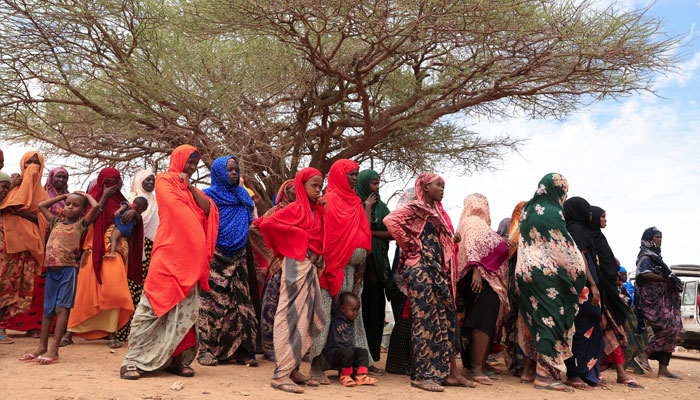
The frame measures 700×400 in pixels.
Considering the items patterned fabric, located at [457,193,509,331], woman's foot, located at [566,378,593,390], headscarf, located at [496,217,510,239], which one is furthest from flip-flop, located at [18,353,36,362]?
headscarf, located at [496,217,510,239]

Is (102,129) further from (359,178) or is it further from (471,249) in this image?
(471,249)

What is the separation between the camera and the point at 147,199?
7.29m

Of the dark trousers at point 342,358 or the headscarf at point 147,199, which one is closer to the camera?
the dark trousers at point 342,358

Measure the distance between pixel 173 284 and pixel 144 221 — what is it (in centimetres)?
291

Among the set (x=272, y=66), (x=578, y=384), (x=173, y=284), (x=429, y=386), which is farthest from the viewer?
(x=272, y=66)

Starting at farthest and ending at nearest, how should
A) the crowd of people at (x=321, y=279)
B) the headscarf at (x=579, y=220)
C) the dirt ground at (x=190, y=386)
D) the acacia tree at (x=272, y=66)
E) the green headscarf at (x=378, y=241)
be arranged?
the acacia tree at (x=272, y=66), the headscarf at (x=579, y=220), the green headscarf at (x=378, y=241), the crowd of people at (x=321, y=279), the dirt ground at (x=190, y=386)

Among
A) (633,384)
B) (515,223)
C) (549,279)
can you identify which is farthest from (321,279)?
(633,384)

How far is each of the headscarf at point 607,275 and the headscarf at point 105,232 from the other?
16.4 feet

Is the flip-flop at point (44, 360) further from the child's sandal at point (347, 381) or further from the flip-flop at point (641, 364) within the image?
the flip-flop at point (641, 364)

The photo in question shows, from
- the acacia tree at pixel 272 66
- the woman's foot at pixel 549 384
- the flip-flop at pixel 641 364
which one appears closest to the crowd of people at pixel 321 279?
the woman's foot at pixel 549 384

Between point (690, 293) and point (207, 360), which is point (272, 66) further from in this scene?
point (690, 293)

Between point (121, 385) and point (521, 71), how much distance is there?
9.31 m

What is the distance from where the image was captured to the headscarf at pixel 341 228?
512 centimetres

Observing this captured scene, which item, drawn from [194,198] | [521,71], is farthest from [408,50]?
[194,198]
